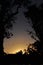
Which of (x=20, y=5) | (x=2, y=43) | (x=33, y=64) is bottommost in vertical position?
(x=33, y=64)

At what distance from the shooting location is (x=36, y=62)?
696cm

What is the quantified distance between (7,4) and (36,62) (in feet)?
46.8

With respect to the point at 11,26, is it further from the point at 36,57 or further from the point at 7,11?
the point at 36,57

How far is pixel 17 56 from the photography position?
7.02 metres

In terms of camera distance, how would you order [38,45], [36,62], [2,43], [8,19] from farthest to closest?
[38,45] < [8,19] < [2,43] < [36,62]

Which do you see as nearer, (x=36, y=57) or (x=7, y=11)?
→ (x=36, y=57)

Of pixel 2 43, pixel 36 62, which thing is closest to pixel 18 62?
pixel 36 62

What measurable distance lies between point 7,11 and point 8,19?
2.90 ft

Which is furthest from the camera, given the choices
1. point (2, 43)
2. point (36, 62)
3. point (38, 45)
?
point (38, 45)

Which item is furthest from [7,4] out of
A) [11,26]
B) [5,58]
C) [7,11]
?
[5,58]

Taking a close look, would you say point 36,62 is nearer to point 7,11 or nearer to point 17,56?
point 17,56

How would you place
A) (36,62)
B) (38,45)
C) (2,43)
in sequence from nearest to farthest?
1. (36,62)
2. (2,43)
3. (38,45)

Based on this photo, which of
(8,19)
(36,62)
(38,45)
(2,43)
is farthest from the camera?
(38,45)

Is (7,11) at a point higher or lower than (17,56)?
higher
